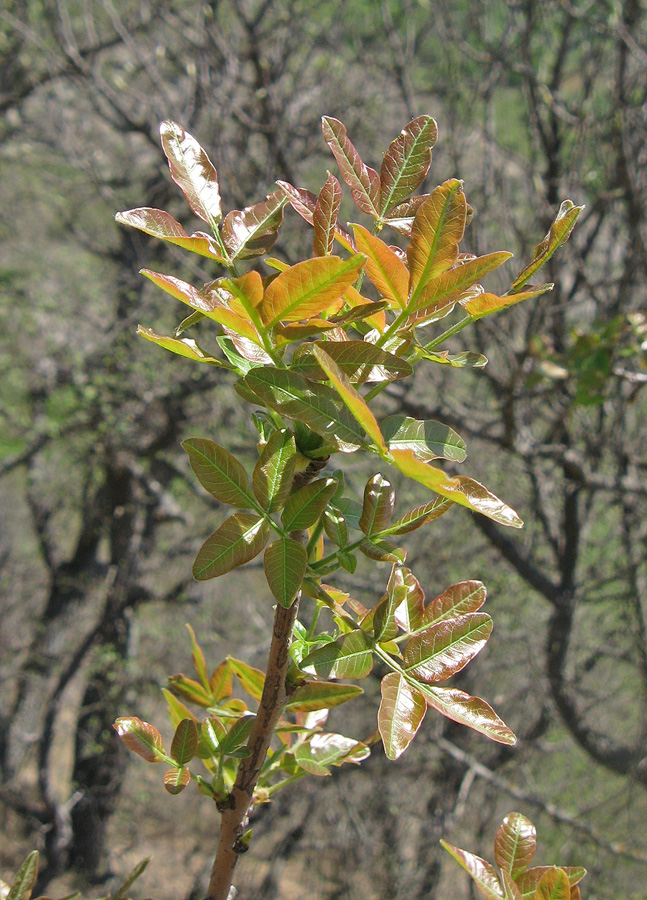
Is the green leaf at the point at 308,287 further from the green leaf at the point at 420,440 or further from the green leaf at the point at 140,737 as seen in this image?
the green leaf at the point at 140,737

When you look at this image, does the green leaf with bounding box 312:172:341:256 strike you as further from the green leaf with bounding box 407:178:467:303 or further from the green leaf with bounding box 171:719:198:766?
the green leaf with bounding box 171:719:198:766

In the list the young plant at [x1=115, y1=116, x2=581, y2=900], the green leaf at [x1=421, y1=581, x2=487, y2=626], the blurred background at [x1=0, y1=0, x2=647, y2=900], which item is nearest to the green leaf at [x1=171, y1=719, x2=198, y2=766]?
the young plant at [x1=115, y1=116, x2=581, y2=900]

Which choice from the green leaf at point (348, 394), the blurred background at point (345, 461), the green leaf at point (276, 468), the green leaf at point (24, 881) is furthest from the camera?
the blurred background at point (345, 461)

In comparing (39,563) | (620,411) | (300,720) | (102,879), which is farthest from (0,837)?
(300,720)

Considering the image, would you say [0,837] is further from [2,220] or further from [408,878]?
[2,220]

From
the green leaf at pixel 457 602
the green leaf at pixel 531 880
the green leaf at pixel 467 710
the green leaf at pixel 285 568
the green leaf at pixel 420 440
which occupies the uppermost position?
the green leaf at pixel 420 440

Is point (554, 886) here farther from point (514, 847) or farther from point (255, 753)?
point (255, 753)

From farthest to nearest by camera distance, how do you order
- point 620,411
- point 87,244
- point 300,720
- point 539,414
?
point 87,244 < point 539,414 < point 620,411 < point 300,720

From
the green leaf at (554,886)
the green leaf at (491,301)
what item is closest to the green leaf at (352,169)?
the green leaf at (491,301)
